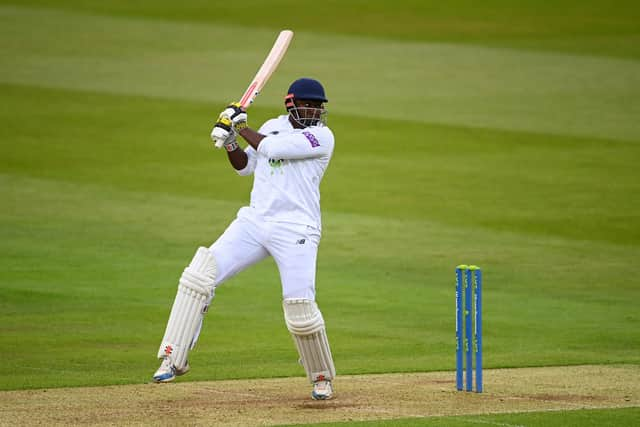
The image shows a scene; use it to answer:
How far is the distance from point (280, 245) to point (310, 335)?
58cm

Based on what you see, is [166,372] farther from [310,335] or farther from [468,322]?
[468,322]

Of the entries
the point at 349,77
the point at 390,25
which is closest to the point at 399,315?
the point at 349,77

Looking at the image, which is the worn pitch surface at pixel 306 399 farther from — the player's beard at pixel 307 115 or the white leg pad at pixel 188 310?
the player's beard at pixel 307 115

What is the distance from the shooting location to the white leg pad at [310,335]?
328 inches

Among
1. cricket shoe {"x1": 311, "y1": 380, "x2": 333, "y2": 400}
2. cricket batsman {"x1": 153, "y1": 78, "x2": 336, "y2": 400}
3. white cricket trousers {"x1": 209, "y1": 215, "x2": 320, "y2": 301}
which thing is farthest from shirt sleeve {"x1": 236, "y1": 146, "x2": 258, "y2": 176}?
cricket shoe {"x1": 311, "y1": 380, "x2": 333, "y2": 400}

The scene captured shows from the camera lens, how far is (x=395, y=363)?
390 inches

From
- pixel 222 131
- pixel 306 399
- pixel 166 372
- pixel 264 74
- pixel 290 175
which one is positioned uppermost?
pixel 264 74

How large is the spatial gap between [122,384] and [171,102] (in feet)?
46.7

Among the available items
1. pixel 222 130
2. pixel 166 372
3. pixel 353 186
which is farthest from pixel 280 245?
pixel 353 186

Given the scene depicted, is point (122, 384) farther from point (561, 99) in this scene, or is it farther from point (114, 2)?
point (114, 2)

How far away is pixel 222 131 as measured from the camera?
332 inches

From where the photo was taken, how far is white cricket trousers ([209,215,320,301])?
837 centimetres

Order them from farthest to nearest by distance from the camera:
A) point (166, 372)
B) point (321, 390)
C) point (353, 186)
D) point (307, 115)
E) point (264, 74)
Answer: point (353, 186), point (264, 74), point (307, 115), point (321, 390), point (166, 372)

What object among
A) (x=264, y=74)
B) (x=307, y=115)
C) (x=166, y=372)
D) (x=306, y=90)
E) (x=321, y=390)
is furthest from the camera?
(x=264, y=74)
